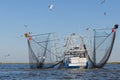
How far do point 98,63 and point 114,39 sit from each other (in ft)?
29.6

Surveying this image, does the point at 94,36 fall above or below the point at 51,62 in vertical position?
above

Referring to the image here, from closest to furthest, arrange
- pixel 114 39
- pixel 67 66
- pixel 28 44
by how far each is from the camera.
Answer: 1. pixel 114 39
2. pixel 28 44
3. pixel 67 66

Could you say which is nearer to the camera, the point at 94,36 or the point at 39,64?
the point at 94,36

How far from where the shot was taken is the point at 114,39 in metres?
110

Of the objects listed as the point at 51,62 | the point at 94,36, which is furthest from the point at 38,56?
the point at 94,36

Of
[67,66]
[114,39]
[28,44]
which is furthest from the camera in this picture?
[67,66]

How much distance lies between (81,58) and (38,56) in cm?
1877

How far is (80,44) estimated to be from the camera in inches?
5059

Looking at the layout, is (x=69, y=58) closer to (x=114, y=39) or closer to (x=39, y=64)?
(x=39, y=64)

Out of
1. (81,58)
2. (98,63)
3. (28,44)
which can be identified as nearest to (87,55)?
(81,58)

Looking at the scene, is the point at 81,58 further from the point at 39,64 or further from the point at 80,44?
the point at 39,64

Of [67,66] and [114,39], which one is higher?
[114,39]

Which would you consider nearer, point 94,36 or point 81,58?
point 94,36

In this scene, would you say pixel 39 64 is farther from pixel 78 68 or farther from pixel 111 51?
pixel 111 51
